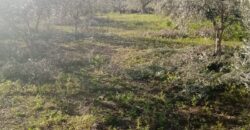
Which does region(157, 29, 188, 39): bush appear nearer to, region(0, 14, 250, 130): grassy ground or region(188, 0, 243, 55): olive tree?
region(0, 14, 250, 130): grassy ground

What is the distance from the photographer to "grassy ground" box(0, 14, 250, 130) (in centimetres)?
2484

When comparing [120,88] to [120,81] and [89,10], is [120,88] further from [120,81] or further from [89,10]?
[89,10]

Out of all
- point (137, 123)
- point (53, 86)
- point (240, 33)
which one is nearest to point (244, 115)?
point (137, 123)

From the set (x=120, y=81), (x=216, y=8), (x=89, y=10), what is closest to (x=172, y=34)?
(x=89, y=10)

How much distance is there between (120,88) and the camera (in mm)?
29250

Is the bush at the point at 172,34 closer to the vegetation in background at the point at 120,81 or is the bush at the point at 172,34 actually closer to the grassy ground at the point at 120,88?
the vegetation in background at the point at 120,81

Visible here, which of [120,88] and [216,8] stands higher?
[216,8]

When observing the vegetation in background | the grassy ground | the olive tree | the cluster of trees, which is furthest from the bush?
the olive tree

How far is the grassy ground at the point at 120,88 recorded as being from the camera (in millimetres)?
24844

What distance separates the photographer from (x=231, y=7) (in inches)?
1232

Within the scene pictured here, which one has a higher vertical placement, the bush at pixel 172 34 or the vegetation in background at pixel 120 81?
the bush at pixel 172 34

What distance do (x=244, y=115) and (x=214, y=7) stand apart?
10096 mm

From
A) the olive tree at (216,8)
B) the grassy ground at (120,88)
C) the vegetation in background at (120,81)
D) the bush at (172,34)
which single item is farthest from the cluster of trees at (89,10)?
the grassy ground at (120,88)

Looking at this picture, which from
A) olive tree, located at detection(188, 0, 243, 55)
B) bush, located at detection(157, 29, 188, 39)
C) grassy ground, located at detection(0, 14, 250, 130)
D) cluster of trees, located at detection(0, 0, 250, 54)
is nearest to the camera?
grassy ground, located at detection(0, 14, 250, 130)
